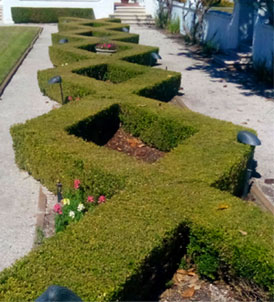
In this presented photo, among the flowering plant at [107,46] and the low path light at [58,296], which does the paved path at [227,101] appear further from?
the low path light at [58,296]

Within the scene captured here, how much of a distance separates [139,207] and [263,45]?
12.5m

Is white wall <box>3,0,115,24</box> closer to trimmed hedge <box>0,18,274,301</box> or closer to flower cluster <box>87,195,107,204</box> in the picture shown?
trimmed hedge <box>0,18,274,301</box>

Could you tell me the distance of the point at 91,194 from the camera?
611 cm

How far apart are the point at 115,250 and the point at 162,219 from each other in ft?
2.58

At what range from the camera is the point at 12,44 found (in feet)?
63.8

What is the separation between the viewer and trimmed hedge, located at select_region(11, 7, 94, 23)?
2700 cm

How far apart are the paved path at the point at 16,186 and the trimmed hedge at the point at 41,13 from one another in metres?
15.4

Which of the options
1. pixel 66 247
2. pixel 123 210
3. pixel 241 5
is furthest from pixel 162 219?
pixel 241 5

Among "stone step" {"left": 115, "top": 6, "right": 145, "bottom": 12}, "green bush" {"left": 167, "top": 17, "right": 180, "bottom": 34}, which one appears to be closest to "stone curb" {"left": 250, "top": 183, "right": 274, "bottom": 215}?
"green bush" {"left": 167, "top": 17, "right": 180, "bottom": 34}

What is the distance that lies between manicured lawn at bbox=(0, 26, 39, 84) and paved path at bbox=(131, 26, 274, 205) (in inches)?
242

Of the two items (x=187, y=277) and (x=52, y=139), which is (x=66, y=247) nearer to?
(x=187, y=277)

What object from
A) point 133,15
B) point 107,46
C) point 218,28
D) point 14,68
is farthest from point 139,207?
point 133,15

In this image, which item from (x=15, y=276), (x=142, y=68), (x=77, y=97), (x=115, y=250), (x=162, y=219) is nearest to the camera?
(x=15, y=276)

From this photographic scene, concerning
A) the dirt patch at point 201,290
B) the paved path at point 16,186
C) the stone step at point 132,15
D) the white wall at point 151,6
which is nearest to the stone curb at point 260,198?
the dirt patch at point 201,290
